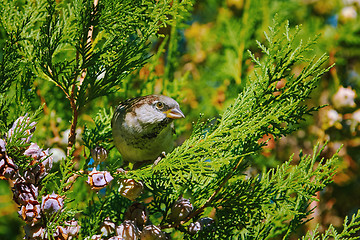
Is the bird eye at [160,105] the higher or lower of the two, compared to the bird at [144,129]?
higher

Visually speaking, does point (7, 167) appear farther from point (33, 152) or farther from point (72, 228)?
point (72, 228)

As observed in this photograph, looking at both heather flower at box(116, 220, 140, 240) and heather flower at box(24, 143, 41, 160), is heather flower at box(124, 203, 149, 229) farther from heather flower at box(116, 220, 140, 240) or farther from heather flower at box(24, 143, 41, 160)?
heather flower at box(24, 143, 41, 160)

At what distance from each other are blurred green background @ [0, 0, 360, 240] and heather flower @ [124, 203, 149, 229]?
0.49m

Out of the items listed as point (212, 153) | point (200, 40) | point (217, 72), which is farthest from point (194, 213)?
point (200, 40)

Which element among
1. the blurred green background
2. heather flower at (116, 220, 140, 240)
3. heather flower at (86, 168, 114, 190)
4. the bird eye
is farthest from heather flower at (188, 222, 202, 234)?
the blurred green background

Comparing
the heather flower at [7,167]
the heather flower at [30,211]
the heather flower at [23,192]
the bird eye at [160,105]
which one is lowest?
the heather flower at [30,211]

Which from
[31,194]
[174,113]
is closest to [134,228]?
[31,194]

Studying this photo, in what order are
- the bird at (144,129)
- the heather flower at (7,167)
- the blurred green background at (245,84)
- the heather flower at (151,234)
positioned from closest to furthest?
1. the heather flower at (7,167)
2. the heather flower at (151,234)
3. the bird at (144,129)
4. the blurred green background at (245,84)

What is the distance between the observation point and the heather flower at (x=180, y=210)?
919mm

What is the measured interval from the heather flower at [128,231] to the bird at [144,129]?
258 mm

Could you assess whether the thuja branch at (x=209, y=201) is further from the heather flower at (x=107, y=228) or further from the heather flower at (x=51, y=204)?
the heather flower at (x=51, y=204)

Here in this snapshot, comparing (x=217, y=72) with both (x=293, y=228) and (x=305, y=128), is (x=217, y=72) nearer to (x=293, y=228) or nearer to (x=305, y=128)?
(x=305, y=128)

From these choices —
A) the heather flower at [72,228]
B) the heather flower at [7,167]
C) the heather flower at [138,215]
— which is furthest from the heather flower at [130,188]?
the heather flower at [7,167]

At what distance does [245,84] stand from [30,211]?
0.85 metres
